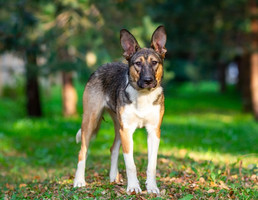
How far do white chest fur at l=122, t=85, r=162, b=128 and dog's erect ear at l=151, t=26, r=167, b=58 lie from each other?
1.75 feet

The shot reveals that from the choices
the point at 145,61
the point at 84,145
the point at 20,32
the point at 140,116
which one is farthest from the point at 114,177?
the point at 20,32

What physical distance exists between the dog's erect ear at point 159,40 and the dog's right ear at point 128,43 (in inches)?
9.8

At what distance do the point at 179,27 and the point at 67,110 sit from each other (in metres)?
7.52

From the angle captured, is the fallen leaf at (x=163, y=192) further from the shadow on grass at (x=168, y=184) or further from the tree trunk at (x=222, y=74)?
the tree trunk at (x=222, y=74)

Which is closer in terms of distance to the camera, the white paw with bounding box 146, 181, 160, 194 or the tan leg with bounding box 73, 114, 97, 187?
the white paw with bounding box 146, 181, 160, 194

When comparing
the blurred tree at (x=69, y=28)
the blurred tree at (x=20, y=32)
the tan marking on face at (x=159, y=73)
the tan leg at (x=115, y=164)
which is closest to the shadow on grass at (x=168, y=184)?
the tan leg at (x=115, y=164)

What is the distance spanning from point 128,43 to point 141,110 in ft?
3.14

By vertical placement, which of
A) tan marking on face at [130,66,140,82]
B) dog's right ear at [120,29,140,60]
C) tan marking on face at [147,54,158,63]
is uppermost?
dog's right ear at [120,29,140,60]

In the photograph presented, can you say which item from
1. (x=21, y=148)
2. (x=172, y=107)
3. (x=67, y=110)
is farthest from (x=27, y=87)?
(x=172, y=107)

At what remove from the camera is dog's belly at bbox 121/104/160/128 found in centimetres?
587

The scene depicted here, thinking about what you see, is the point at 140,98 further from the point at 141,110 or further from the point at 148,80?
the point at 148,80

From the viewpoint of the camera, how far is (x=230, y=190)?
20.1 ft

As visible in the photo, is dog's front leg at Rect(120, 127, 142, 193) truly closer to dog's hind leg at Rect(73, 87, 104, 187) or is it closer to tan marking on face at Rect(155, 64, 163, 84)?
tan marking on face at Rect(155, 64, 163, 84)

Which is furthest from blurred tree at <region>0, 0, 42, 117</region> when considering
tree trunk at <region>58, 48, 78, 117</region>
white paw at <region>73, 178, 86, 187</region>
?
white paw at <region>73, 178, 86, 187</region>
